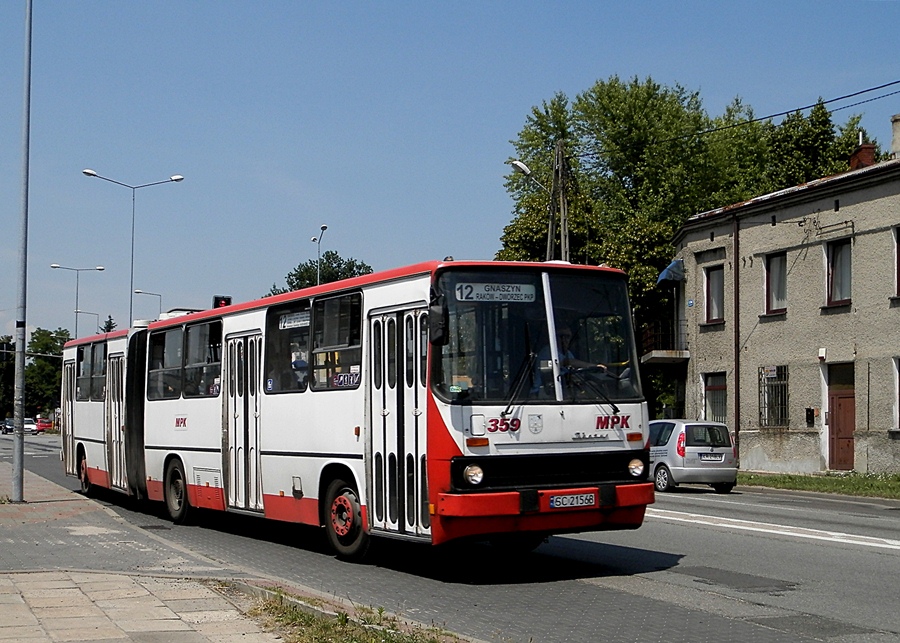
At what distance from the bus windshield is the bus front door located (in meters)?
0.45

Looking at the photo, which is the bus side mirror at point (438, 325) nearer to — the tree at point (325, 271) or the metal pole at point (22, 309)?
the metal pole at point (22, 309)

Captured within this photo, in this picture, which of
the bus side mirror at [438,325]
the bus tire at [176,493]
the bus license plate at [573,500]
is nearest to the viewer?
the bus side mirror at [438,325]

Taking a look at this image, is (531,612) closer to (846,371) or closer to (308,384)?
(308,384)

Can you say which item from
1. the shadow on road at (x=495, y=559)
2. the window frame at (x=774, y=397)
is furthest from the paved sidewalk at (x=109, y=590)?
the window frame at (x=774, y=397)

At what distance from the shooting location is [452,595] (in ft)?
34.6

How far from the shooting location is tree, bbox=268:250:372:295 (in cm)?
7100

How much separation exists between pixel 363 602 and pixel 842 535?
306 inches

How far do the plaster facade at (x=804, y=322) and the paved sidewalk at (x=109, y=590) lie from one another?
22.0 metres

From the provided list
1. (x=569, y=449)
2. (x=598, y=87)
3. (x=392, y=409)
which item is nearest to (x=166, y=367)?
(x=392, y=409)

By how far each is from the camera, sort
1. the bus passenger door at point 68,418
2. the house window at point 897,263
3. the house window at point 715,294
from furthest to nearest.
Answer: the house window at point 715,294
the house window at point 897,263
the bus passenger door at point 68,418

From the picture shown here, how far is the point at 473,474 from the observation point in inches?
429

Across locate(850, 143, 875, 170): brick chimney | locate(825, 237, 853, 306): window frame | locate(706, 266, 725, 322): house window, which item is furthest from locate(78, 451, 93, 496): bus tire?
locate(850, 143, 875, 170): brick chimney

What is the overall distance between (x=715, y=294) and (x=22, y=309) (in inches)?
982

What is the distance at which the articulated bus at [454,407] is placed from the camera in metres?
11.0
